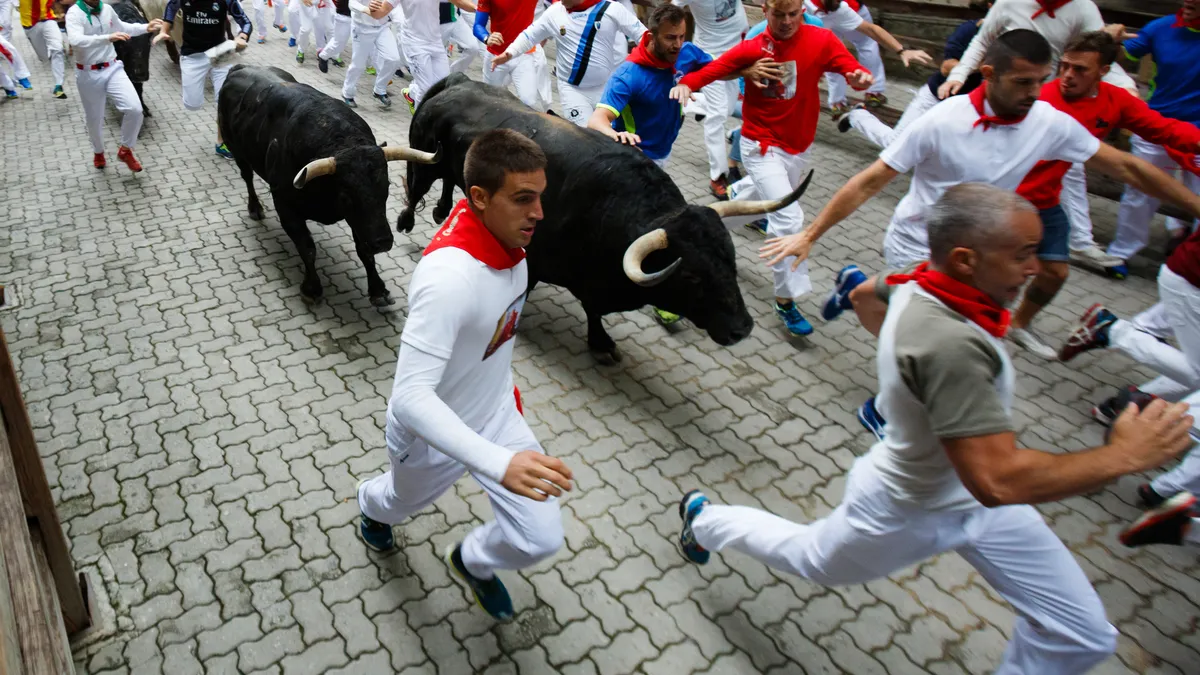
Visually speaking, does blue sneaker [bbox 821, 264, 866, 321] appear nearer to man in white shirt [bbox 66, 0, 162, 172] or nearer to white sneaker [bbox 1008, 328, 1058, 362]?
white sneaker [bbox 1008, 328, 1058, 362]

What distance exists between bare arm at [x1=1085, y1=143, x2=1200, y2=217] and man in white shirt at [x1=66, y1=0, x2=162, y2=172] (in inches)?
356

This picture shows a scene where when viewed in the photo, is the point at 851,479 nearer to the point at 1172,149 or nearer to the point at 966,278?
the point at 966,278

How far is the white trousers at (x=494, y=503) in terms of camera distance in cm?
298

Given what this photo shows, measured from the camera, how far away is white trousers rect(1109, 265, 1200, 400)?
4293 millimetres

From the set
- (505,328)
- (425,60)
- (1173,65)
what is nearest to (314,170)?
(505,328)

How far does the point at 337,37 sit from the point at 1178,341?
12528 mm

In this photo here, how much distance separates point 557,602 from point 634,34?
5482 millimetres

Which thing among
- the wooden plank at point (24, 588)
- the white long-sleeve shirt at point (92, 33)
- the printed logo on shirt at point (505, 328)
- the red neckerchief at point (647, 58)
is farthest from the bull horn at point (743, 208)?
the white long-sleeve shirt at point (92, 33)

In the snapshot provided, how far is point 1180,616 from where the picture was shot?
3.81 meters

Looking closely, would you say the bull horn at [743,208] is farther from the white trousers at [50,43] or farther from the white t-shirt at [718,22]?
the white trousers at [50,43]

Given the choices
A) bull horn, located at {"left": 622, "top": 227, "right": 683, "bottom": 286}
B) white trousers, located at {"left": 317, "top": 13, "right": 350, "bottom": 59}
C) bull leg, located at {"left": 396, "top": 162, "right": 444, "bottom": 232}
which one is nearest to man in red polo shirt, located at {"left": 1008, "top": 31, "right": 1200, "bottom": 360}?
bull horn, located at {"left": 622, "top": 227, "right": 683, "bottom": 286}

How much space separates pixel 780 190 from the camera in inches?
230

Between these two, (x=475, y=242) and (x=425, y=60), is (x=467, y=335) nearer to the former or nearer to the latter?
(x=475, y=242)

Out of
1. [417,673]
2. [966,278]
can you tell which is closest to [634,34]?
[966,278]
